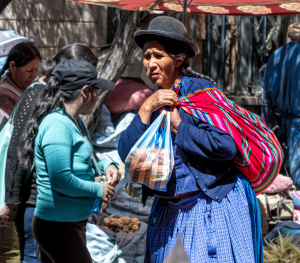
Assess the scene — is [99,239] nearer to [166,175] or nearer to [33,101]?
[33,101]

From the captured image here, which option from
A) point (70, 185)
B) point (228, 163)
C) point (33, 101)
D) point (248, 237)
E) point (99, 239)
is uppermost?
point (33, 101)

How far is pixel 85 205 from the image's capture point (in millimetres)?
2635

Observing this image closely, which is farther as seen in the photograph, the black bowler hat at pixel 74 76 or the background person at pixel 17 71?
the background person at pixel 17 71

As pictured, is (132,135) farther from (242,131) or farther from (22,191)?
(22,191)

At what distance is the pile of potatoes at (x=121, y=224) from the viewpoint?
3965 mm

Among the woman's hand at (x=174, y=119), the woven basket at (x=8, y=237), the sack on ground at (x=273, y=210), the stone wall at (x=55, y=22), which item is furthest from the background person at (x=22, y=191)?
the stone wall at (x=55, y=22)

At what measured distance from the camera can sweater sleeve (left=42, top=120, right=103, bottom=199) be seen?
2430 millimetres

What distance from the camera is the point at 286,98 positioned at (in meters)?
5.91

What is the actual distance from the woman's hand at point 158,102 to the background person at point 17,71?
199cm

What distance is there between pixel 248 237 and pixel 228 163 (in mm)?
413

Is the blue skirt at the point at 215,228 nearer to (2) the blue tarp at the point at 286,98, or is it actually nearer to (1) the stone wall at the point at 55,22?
(2) the blue tarp at the point at 286,98

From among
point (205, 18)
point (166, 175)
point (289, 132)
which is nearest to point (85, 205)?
point (166, 175)

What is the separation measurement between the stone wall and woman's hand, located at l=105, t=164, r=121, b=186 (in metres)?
3.81

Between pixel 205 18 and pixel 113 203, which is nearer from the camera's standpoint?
pixel 113 203
